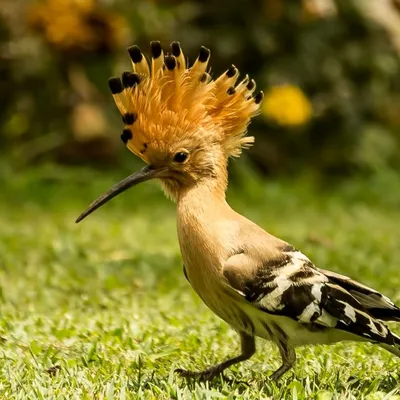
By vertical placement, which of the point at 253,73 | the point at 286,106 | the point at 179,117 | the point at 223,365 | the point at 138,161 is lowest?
the point at 138,161

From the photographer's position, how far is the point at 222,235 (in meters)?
3.57

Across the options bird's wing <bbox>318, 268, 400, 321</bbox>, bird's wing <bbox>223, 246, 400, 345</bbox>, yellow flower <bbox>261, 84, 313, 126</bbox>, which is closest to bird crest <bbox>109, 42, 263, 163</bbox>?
bird's wing <bbox>223, 246, 400, 345</bbox>

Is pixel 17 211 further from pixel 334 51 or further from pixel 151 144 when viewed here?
pixel 151 144

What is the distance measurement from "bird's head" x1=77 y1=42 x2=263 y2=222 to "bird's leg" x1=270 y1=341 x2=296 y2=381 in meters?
0.63

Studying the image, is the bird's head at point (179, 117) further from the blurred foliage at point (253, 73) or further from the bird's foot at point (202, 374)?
the blurred foliage at point (253, 73)

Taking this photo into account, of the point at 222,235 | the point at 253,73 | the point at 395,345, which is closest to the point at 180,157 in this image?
the point at 222,235

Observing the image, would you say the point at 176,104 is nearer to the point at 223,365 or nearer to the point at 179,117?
the point at 179,117

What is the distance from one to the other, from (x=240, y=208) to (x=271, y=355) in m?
4.14

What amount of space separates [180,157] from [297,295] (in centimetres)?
66

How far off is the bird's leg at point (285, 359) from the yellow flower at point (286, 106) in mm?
5885

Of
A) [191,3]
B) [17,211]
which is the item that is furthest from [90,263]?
[191,3]

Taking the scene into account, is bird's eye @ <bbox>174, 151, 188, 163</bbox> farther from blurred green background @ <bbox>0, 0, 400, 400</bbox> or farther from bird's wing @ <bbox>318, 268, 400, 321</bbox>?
blurred green background @ <bbox>0, 0, 400, 400</bbox>

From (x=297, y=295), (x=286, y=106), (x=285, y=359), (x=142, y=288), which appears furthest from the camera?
(x=286, y=106)

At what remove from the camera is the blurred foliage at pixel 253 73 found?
30.6ft
